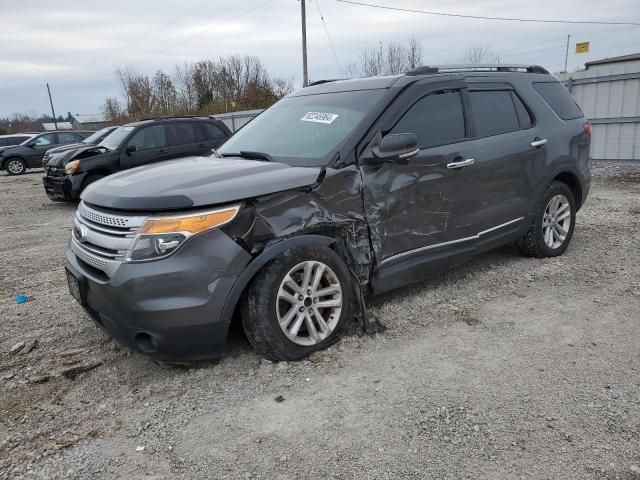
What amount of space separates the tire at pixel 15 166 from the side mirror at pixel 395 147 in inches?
794

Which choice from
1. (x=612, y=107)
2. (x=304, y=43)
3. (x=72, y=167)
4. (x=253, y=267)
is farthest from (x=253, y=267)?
(x=304, y=43)

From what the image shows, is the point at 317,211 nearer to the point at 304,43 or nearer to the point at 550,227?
the point at 550,227

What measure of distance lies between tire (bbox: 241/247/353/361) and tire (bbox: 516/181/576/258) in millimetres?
2482

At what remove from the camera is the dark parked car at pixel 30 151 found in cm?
1948

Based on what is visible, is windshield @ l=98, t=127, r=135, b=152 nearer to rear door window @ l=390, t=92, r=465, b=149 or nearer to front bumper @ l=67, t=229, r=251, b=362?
rear door window @ l=390, t=92, r=465, b=149

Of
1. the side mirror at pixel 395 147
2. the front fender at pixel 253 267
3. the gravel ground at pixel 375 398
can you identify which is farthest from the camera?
the side mirror at pixel 395 147

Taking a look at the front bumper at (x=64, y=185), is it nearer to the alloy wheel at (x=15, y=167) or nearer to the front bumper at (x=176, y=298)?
the front bumper at (x=176, y=298)

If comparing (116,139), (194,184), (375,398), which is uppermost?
(194,184)

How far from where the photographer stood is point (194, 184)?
3033 mm

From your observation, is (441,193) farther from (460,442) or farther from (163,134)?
(163,134)

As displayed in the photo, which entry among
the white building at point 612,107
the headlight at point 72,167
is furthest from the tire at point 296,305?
the white building at point 612,107

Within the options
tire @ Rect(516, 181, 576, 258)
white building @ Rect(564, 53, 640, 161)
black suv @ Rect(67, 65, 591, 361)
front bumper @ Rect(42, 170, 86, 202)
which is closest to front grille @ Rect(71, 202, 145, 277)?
black suv @ Rect(67, 65, 591, 361)

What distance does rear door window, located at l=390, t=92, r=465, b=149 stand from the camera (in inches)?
152

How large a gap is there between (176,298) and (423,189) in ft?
6.57
